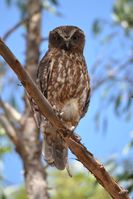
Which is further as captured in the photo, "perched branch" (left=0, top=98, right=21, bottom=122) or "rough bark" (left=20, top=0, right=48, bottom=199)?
"perched branch" (left=0, top=98, right=21, bottom=122)

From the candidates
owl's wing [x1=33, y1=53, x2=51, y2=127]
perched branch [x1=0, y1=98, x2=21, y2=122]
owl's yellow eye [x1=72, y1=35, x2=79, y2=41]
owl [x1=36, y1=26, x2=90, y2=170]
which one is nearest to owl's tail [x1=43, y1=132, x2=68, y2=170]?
owl [x1=36, y1=26, x2=90, y2=170]

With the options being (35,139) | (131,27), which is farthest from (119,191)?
(131,27)

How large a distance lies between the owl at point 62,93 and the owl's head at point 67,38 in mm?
134

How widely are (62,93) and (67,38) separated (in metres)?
0.57

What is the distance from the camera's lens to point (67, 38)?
3963mm

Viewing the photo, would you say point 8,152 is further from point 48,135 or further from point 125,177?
point 48,135

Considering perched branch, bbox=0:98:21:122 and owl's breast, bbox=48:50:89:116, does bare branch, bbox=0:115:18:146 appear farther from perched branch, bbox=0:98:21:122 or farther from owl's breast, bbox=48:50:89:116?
owl's breast, bbox=48:50:89:116

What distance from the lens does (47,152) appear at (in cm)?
355

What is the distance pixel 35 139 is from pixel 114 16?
88.2 inches

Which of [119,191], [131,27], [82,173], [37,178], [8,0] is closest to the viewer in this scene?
[119,191]

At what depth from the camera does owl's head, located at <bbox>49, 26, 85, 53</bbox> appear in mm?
3922

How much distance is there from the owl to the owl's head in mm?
134

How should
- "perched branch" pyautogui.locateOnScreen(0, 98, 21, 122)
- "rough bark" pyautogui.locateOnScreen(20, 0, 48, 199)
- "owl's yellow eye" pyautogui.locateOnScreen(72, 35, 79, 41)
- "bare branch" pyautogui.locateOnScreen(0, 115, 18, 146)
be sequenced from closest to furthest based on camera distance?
"owl's yellow eye" pyautogui.locateOnScreen(72, 35, 79, 41), "rough bark" pyautogui.locateOnScreen(20, 0, 48, 199), "bare branch" pyautogui.locateOnScreen(0, 115, 18, 146), "perched branch" pyautogui.locateOnScreen(0, 98, 21, 122)

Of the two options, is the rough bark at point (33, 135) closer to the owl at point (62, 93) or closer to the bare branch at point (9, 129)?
the bare branch at point (9, 129)
